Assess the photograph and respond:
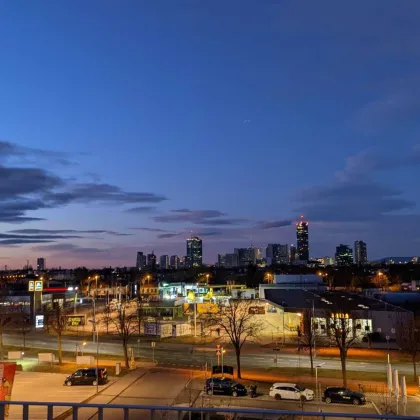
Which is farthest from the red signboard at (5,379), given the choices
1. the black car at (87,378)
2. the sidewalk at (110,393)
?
the black car at (87,378)

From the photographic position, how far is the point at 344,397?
84.6 ft

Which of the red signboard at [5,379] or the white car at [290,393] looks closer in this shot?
the red signboard at [5,379]

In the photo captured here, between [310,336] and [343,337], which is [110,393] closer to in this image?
[343,337]

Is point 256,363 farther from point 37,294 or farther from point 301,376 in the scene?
point 37,294

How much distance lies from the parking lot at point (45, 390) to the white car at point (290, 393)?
36.9 feet

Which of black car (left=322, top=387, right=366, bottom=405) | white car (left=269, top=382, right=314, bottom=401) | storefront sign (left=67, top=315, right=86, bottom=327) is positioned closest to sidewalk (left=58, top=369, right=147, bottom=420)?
white car (left=269, top=382, right=314, bottom=401)

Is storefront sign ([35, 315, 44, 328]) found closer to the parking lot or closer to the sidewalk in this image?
the parking lot

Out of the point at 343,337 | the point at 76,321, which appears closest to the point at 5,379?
the point at 343,337

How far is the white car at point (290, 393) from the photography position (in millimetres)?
26453

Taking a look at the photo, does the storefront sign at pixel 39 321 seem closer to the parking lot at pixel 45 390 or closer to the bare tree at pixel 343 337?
the parking lot at pixel 45 390

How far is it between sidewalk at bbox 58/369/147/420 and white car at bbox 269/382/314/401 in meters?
9.55

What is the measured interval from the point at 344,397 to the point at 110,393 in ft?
45.9

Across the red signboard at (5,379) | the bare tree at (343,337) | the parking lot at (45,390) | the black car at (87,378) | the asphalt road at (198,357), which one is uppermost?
the red signboard at (5,379)

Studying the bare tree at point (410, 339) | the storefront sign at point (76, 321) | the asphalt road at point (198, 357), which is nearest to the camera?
the bare tree at point (410, 339)
